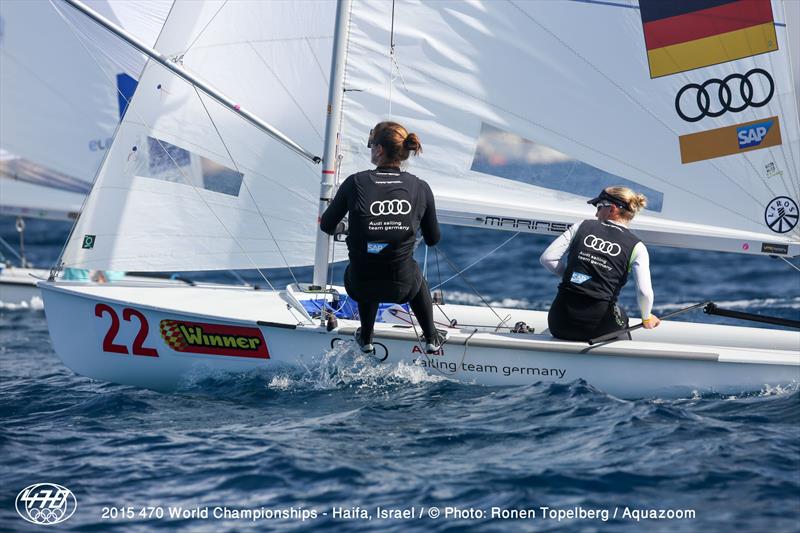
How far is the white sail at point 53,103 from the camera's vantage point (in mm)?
9617

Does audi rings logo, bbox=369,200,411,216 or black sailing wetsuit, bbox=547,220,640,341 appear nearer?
audi rings logo, bbox=369,200,411,216

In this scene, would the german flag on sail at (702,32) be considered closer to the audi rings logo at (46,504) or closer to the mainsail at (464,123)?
the mainsail at (464,123)

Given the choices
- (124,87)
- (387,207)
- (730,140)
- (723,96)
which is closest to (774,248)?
(730,140)

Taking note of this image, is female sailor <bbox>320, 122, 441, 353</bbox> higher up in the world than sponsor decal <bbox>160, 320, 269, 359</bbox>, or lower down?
higher up

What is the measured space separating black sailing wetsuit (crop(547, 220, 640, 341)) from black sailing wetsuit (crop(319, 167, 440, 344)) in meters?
0.87

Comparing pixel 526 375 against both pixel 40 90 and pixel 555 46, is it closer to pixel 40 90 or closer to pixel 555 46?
pixel 555 46

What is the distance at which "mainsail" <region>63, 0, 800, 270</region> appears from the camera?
6.21 meters

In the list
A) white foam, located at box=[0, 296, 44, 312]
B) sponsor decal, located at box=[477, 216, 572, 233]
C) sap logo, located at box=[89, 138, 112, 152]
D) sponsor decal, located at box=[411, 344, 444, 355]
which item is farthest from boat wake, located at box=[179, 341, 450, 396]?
white foam, located at box=[0, 296, 44, 312]

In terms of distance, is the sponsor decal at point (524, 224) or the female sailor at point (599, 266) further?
the sponsor decal at point (524, 224)

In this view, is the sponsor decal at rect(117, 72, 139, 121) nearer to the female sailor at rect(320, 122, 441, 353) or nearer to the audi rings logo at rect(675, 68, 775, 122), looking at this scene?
the female sailor at rect(320, 122, 441, 353)

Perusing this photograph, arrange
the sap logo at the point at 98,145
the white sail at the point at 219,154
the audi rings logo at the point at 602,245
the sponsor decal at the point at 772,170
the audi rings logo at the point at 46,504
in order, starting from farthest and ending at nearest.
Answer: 1. the sap logo at the point at 98,145
2. the white sail at the point at 219,154
3. the sponsor decal at the point at 772,170
4. the audi rings logo at the point at 602,245
5. the audi rings logo at the point at 46,504

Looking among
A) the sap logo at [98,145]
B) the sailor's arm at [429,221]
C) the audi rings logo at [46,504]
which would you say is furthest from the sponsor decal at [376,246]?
the sap logo at [98,145]

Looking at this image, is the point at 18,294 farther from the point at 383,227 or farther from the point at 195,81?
the point at 383,227

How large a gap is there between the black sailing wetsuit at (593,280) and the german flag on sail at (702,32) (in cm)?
136
